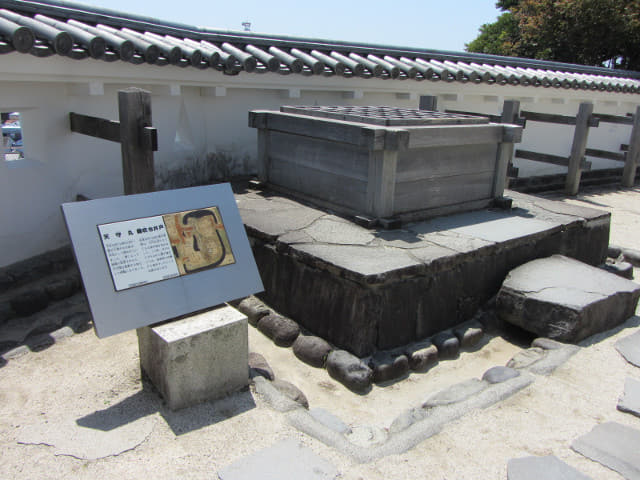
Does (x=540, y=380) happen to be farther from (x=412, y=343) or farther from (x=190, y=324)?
(x=190, y=324)

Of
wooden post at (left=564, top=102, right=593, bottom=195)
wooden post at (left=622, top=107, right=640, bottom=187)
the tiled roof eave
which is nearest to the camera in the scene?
the tiled roof eave

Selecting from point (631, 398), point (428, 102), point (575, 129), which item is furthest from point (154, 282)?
point (575, 129)

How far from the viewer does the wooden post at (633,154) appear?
9.99m

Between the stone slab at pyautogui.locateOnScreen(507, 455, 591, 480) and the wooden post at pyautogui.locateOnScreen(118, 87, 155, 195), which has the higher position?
the wooden post at pyautogui.locateOnScreen(118, 87, 155, 195)

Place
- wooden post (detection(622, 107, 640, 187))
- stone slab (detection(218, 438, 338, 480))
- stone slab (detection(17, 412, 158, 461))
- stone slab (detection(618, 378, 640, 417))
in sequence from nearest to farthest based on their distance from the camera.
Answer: stone slab (detection(218, 438, 338, 480))
stone slab (detection(17, 412, 158, 461))
stone slab (detection(618, 378, 640, 417))
wooden post (detection(622, 107, 640, 187))

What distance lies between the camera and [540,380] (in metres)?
3.39

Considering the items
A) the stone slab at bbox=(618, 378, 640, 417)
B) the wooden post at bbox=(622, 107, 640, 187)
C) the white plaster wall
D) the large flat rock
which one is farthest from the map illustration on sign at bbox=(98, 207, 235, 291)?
the wooden post at bbox=(622, 107, 640, 187)

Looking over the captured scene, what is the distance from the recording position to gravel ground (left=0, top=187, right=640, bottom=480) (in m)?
→ 2.54

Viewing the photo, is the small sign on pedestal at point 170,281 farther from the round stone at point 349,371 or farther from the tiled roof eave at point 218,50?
the tiled roof eave at point 218,50

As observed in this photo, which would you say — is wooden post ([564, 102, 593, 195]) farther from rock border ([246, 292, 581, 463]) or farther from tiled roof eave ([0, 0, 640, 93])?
rock border ([246, 292, 581, 463])

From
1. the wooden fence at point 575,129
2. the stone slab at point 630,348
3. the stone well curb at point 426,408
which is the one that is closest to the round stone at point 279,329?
the stone well curb at point 426,408

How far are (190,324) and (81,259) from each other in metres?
0.69

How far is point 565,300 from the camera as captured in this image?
13.1 ft

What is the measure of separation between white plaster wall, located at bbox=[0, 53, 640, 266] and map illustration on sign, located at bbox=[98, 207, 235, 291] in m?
2.26
